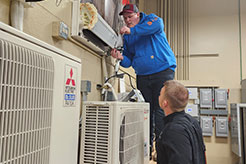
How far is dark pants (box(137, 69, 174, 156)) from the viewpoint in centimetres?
189

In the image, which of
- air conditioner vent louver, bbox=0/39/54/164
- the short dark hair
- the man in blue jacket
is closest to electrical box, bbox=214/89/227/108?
the man in blue jacket

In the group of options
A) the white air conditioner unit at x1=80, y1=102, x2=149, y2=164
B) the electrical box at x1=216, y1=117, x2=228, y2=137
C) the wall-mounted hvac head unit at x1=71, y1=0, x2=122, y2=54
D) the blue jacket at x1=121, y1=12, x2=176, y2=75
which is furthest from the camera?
the electrical box at x1=216, y1=117, x2=228, y2=137

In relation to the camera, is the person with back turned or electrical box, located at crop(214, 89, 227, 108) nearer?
the person with back turned

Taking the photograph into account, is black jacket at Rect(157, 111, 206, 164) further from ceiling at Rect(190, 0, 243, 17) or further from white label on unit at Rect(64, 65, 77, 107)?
ceiling at Rect(190, 0, 243, 17)

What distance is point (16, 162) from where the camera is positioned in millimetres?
545

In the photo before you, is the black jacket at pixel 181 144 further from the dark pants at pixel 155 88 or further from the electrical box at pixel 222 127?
the electrical box at pixel 222 127

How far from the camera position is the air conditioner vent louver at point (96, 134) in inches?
40.8

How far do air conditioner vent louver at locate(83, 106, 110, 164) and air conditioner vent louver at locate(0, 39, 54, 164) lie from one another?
15.3 inches

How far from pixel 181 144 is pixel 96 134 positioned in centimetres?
51

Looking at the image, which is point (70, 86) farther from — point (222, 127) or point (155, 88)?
point (222, 127)

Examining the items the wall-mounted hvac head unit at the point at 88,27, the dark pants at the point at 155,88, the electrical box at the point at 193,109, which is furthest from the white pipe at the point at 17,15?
the electrical box at the point at 193,109

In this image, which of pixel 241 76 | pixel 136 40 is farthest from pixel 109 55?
pixel 241 76

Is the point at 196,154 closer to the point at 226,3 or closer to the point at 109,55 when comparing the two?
the point at 109,55

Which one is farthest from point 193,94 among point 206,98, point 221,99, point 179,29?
point 179,29
